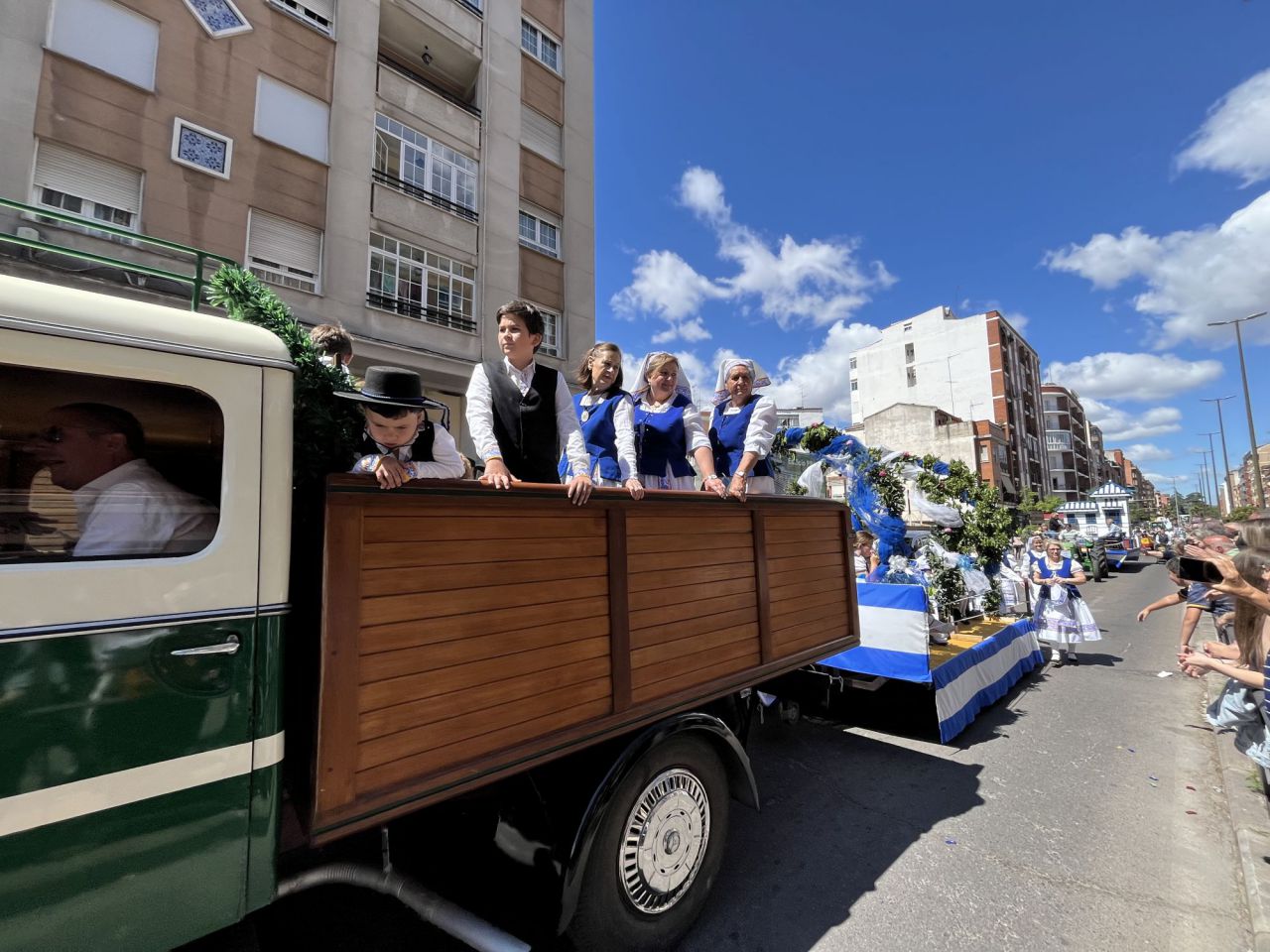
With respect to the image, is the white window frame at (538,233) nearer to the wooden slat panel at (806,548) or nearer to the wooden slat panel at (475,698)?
the wooden slat panel at (806,548)

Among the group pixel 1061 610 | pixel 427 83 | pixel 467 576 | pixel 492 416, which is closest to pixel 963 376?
pixel 1061 610

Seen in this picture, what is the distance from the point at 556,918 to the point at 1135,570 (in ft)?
112

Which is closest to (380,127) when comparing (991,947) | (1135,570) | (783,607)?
(783,607)

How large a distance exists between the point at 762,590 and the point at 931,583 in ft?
15.6

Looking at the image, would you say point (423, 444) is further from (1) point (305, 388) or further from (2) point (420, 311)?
(2) point (420, 311)

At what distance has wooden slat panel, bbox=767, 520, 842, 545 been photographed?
10.4ft

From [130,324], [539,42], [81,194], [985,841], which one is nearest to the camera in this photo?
[130,324]

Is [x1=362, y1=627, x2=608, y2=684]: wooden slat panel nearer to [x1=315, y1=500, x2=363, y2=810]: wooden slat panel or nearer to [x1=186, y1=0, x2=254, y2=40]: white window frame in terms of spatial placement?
[x1=315, y1=500, x2=363, y2=810]: wooden slat panel

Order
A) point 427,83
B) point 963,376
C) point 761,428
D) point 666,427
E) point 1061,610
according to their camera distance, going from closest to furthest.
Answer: point 666,427, point 761,428, point 1061,610, point 427,83, point 963,376

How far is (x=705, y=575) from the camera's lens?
8.76 feet

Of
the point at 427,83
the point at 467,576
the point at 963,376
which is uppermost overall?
the point at 963,376

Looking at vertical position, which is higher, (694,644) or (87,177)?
(87,177)

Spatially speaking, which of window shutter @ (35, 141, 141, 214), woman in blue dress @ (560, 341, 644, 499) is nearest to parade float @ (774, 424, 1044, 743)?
woman in blue dress @ (560, 341, 644, 499)

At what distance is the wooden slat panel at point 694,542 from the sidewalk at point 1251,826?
2.93 m
